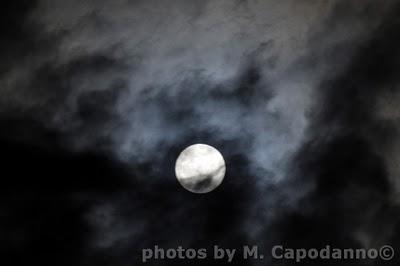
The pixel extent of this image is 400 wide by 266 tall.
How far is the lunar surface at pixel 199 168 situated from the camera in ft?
51.7

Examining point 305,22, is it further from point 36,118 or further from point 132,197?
point 36,118

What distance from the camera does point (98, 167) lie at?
15.7 m

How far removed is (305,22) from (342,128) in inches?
135

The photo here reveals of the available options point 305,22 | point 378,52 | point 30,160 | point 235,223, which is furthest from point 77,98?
point 378,52

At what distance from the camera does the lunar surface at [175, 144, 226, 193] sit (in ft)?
51.7
